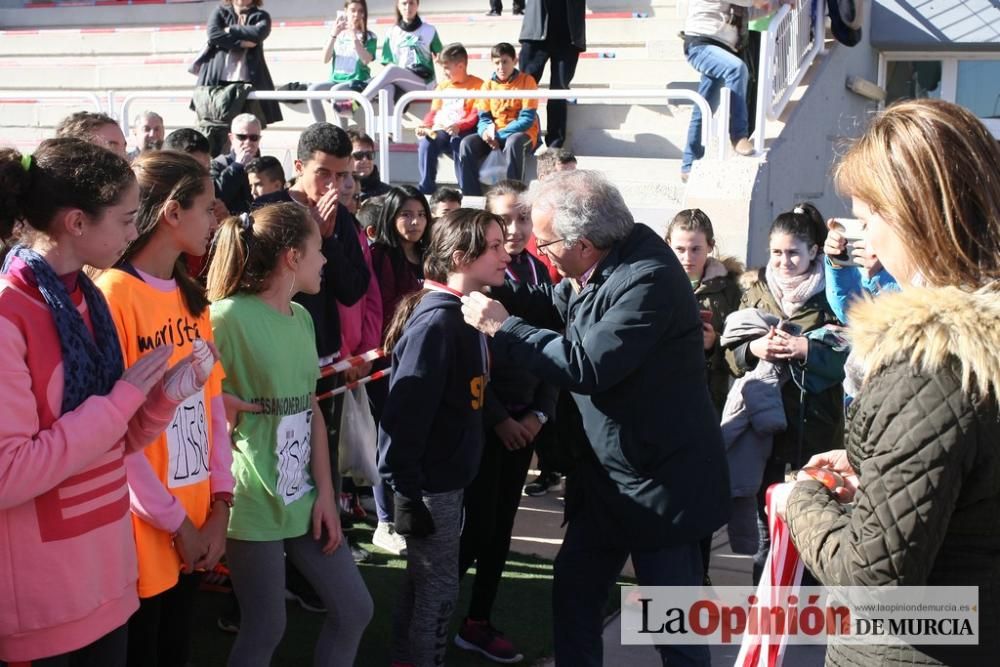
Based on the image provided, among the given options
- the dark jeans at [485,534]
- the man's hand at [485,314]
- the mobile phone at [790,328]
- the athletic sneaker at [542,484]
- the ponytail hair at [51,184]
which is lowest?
the athletic sneaker at [542,484]

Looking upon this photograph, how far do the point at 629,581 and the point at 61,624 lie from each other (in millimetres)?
3523

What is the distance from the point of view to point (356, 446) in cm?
481

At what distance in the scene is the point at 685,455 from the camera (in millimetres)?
3482

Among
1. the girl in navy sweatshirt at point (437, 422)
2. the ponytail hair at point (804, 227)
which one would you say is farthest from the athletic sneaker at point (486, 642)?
the ponytail hair at point (804, 227)

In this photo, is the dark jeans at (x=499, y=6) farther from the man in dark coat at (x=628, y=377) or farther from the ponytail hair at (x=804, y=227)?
the man in dark coat at (x=628, y=377)

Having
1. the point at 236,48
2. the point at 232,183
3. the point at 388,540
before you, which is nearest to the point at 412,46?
the point at 236,48

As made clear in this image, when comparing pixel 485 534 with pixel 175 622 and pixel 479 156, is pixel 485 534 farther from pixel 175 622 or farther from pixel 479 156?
pixel 479 156

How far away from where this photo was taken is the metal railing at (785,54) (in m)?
8.72

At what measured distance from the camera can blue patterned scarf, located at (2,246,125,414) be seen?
246 centimetres

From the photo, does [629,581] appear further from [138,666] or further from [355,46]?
[355,46]

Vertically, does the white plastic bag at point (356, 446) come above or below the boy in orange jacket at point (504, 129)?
below

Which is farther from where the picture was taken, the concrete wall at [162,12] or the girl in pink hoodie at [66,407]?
the concrete wall at [162,12]

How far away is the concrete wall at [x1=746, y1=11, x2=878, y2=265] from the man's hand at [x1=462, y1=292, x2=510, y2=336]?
16.0 ft

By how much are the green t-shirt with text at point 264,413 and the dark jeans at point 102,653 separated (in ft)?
2.51
